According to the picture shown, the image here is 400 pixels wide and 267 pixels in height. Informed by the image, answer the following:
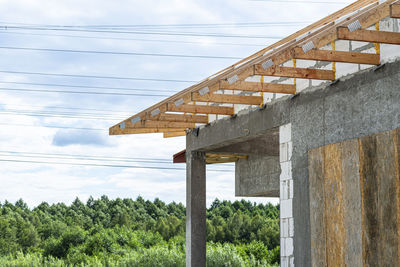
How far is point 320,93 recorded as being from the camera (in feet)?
20.7

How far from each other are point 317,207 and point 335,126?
88 cm

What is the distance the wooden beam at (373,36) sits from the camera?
489 centimetres

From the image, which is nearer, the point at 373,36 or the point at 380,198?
the point at 373,36

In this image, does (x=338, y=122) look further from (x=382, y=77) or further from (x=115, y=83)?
(x=115, y=83)

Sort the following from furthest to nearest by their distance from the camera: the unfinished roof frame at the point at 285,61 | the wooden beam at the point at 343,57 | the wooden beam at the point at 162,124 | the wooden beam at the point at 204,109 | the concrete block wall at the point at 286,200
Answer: the wooden beam at the point at 162,124
the wooden beam at the point at 204,109
the concrete block wall at the point at 286,200
the wooden beam at the point at 343,57
the unfinished roof frame at the point at 285,61

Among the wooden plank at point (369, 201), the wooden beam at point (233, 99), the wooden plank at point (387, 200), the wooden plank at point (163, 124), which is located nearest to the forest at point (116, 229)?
the wooden plank at point (163, 124)

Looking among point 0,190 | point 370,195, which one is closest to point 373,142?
point 370,195

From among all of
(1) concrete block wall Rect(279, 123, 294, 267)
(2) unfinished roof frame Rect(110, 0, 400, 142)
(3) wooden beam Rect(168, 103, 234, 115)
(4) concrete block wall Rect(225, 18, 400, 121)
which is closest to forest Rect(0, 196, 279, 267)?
(2) unfinished roof frame Rect(110, 0, 400, 142)

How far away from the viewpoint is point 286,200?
6.82 meters

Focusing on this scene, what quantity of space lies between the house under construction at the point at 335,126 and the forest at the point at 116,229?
39.4 feet

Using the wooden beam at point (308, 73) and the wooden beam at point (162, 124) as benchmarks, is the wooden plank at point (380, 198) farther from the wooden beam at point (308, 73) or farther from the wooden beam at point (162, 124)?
the wooden beam at point (162, 124)

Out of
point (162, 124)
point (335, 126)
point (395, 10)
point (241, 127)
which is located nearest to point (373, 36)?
point (395, 10)

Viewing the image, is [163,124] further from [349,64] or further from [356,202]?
[356,202]

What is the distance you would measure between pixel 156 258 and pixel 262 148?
4.09 metres
